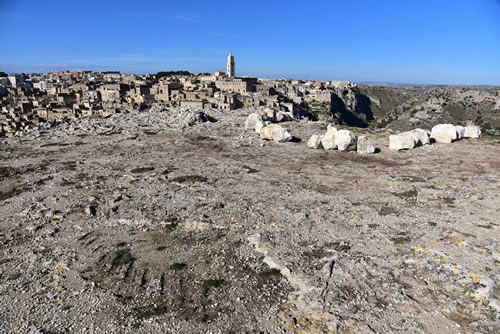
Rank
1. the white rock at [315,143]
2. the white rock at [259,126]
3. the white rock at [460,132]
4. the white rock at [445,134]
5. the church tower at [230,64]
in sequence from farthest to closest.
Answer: the church tower at [230,64], the white rock at [259,126], the white rock at [460,132], the white rock at [315,143], the white rock at [445,134]

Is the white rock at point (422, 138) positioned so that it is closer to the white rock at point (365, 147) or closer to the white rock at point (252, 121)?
the white rock at point (365, 147)

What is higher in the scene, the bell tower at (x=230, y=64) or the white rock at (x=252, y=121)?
the bell tower at (x=230, y=64)

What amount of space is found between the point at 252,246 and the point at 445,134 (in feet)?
58.4

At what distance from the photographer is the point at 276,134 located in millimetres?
22703

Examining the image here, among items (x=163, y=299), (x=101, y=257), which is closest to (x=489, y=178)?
(x=163, y=299)

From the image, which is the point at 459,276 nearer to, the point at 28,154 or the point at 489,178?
the point at 489,178

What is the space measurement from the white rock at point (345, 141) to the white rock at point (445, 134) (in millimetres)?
5846

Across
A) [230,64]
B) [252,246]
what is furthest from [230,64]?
[252,246]

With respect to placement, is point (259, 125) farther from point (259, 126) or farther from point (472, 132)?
point (472, 132)

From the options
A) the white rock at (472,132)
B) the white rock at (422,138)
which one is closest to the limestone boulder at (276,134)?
the white rock at (422,138)

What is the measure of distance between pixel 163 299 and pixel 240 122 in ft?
77.9

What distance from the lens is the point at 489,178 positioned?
14.2 m

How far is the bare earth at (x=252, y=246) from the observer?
667cm

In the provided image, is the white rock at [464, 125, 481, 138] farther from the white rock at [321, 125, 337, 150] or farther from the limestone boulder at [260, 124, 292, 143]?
the limestone boulder at [260, 124, 292, 143]
